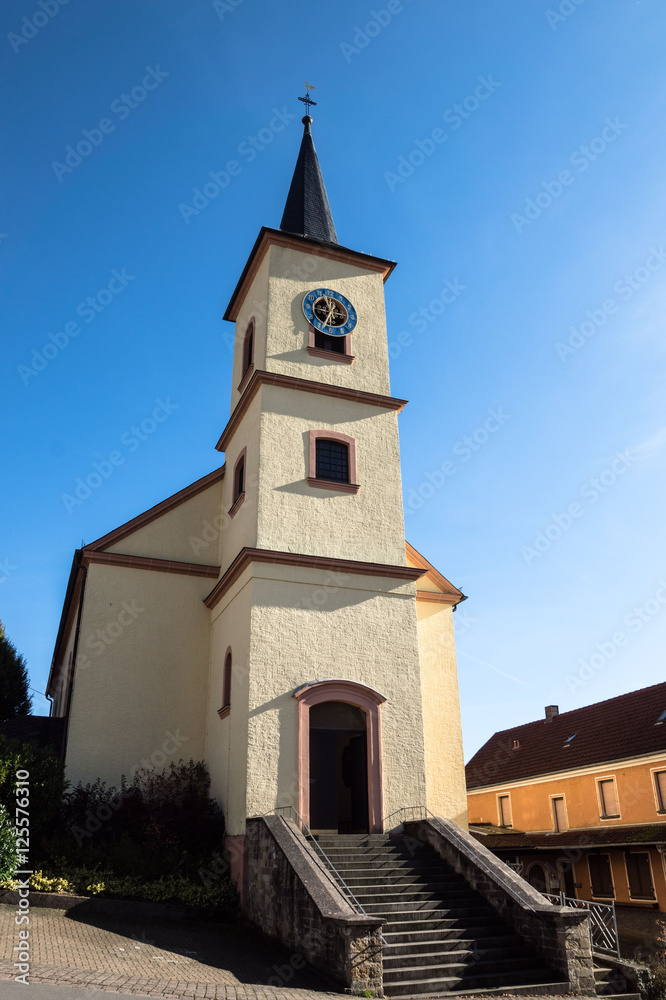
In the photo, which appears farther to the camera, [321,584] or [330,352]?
[330,352]

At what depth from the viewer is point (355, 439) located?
64.8 ft

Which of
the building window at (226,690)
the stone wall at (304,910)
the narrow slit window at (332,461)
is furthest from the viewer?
the narrow slit window at (332,461)

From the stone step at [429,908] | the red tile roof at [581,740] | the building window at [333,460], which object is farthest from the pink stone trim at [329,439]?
the red tile roof at [581,740]

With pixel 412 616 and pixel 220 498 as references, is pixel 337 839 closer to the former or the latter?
pixel 412 616

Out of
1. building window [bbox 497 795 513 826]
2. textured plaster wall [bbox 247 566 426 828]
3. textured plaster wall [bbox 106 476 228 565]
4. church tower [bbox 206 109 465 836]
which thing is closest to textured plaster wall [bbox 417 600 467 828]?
church tower [bbox 206 109 465 836]

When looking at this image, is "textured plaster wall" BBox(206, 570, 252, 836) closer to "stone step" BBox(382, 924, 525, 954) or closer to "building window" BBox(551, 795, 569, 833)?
"stone step" BBox(382, 924, 525, 954)

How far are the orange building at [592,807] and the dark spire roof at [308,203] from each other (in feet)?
70.1

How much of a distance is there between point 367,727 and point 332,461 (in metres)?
6.72

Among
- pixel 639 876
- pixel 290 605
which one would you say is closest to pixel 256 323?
pixel 290 605

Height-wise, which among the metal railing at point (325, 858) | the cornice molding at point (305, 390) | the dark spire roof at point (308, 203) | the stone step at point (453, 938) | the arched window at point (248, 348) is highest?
the dark spire roof at point (308, 203)

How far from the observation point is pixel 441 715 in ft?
64.3

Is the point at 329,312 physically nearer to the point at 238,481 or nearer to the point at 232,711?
the point at 238,481

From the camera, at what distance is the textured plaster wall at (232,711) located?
15602 mm

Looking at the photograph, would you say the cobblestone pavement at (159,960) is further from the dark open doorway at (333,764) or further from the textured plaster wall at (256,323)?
the textured plaster wall at (256,323)
